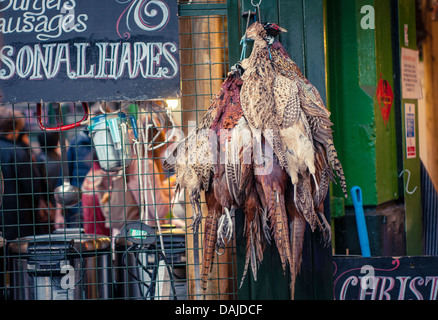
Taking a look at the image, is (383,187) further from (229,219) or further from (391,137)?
(229,219)

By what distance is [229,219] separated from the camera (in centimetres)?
218

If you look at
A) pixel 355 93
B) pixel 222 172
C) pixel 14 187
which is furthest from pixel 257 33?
→ pixel 14 187

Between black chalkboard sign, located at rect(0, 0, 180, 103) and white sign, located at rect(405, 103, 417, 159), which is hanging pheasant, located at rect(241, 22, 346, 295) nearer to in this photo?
black chalkboard sign, located at rect(0, 0, 180, 103)

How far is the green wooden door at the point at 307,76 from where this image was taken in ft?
8.44

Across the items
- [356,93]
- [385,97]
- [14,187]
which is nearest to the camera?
[356,93]

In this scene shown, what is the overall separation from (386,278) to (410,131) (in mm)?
1350

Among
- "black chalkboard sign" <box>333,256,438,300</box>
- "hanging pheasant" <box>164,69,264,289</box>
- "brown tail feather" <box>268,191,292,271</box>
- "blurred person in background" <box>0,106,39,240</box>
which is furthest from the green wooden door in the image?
"blurred person in background" <box>0,106,39,240</box>

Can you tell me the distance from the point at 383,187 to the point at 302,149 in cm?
138

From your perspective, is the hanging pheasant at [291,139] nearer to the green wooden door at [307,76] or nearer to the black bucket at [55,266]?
the green wooden door at [307,76]

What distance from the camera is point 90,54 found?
2549 millimetres

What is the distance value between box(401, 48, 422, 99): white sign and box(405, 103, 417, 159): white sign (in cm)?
8

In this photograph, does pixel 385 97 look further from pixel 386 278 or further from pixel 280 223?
pixel 280 223

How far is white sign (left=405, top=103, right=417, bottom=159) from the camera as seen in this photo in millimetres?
3578
